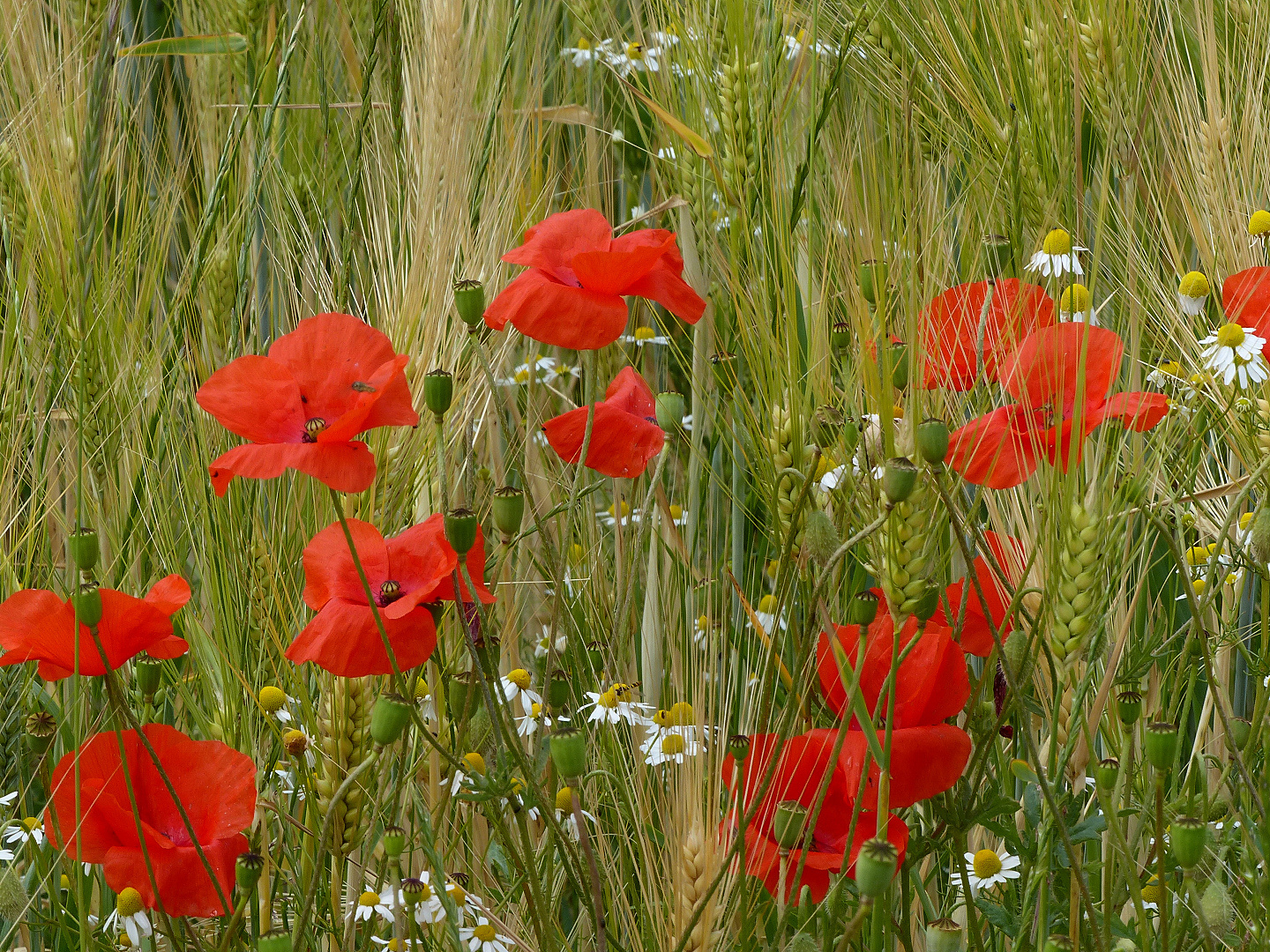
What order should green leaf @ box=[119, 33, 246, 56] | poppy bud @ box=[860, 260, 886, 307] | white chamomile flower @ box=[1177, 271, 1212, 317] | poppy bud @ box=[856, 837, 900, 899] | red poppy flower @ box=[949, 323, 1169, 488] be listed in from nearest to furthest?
poppy bud @ box=[856, 837, 900, 899] → red poppy flower @ box=[949, 323, 1169, 488] → poppy bud @ box=[860, 260, 886, 307] → white chamomile flower @ box=[1177, 271, 1212, 317] → green leaf @ box=[119, 33, 246, 56]

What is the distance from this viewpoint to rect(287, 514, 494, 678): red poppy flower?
789mm

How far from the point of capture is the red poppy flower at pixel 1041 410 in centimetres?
83

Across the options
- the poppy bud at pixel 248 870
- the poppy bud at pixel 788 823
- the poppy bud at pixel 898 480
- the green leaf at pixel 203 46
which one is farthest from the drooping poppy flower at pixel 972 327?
the green leaf at pixel 203 46

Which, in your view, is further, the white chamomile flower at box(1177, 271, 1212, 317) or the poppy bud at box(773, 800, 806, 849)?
the white chamomile flower at box(1177, 271, 1212, 317)

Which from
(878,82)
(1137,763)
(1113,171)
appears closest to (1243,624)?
(1137,763)

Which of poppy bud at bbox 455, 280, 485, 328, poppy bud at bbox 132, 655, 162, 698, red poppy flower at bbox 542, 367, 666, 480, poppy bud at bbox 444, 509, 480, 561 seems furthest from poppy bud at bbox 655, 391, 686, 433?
poppy bud at bbox 132, 655, 162, 698

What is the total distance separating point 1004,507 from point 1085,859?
0.96 ft

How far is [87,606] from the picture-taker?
747 mm

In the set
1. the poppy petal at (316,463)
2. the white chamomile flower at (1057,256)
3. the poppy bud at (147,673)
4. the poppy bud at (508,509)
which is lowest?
the poppy bud at (147,673)

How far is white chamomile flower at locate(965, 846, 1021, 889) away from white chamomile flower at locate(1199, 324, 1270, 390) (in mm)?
393

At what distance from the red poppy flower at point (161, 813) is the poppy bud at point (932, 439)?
0.48 metres

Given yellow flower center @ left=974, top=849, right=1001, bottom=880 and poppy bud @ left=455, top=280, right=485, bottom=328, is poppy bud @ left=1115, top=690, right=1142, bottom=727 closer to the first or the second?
yellow flower center @ left=974, top=849, right=1001, bottom=880

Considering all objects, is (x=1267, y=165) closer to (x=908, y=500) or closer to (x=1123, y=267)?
(x=1123, y=267)

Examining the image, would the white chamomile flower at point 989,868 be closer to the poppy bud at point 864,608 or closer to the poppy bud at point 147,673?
the poppy bud at point 864,608
